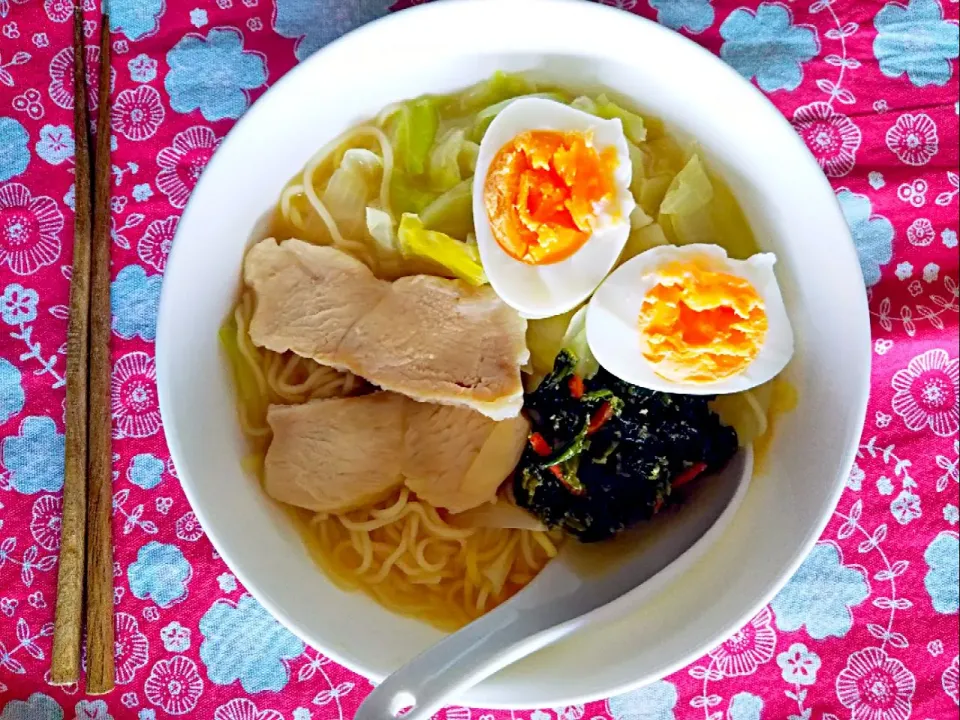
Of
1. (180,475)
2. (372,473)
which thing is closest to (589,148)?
(372,473)

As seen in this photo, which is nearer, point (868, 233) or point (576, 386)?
point (576, 386)

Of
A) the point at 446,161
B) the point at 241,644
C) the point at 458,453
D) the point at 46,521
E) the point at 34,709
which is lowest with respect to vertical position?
the point at 34,709

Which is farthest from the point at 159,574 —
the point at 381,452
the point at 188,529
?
the point at 381,452

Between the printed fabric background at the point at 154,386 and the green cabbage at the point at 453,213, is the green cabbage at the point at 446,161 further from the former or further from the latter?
the printed fabric background at the point at 154,386

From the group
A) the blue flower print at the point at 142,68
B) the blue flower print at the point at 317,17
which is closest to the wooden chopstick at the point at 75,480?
the blue flower print at the point at 142,68

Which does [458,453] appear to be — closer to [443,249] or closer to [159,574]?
[443,249]

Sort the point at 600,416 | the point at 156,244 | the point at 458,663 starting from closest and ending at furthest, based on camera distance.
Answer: the point at 458,663 → the point at 600,416 → the point at 156,244
